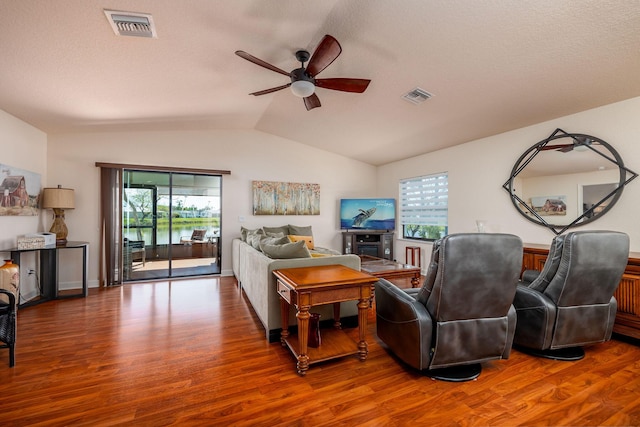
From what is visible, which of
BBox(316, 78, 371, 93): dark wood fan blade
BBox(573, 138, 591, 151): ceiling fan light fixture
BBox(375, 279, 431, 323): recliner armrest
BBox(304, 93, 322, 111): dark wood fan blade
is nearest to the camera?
BBox(375, 279, 431, 323): recliner armrest

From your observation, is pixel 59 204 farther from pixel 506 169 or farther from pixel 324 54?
pixel 506 169

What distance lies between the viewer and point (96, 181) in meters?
4.63

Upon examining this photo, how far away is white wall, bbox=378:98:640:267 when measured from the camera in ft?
9.62

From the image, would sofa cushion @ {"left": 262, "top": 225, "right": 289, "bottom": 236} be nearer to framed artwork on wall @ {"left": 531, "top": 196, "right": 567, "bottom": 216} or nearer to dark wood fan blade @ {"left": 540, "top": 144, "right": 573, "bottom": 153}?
framed artwork on wall @ {"left": 531, "top": 196, "right": 567, "bottom": 216}

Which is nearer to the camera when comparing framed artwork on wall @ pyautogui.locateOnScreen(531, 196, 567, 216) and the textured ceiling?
the textured ceiling

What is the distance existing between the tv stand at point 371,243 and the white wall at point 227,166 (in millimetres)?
503

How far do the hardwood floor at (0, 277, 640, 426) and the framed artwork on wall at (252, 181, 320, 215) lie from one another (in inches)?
123

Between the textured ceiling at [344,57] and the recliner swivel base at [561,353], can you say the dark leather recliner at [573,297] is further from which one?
the textured ceiling at [344,57]

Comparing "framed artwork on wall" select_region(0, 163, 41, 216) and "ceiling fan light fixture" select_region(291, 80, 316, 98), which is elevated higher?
"ceiling fan light fixture" select_region(291, 80, 316, 98)

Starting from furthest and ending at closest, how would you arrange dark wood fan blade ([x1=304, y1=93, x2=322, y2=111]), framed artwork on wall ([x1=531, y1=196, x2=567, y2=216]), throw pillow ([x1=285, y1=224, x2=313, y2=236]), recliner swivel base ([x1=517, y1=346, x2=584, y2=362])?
1. throw pillow ([x1=285, y1=224, x2=313, y2=236])
2. framed artwork on wall ([x1=531, y1=196, x2=567, y2=216])
3. dark wood fan blade ([x1=304, y1=93, x2=322, y2=111])
4. recliner swivel base ([x1=517, y1=346, x2=584, y2=362])

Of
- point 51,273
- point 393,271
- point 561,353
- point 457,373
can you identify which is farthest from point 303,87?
point 51,273

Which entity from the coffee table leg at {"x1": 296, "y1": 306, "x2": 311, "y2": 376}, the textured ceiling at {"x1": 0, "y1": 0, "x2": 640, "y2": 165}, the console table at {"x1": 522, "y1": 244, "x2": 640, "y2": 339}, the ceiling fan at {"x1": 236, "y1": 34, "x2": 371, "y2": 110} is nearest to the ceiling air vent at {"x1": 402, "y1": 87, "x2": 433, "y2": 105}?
the textured ceiling at {"x1": 0, "y1": 0, "x2": 640, "y2": 165}

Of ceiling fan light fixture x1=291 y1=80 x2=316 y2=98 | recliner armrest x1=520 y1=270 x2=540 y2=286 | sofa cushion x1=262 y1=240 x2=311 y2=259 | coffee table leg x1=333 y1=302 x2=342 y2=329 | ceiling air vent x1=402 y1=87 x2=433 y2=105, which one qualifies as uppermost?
ceiling air vent x1=402 y1=87 x2=433 y2=105

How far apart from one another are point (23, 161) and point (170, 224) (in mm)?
2071
